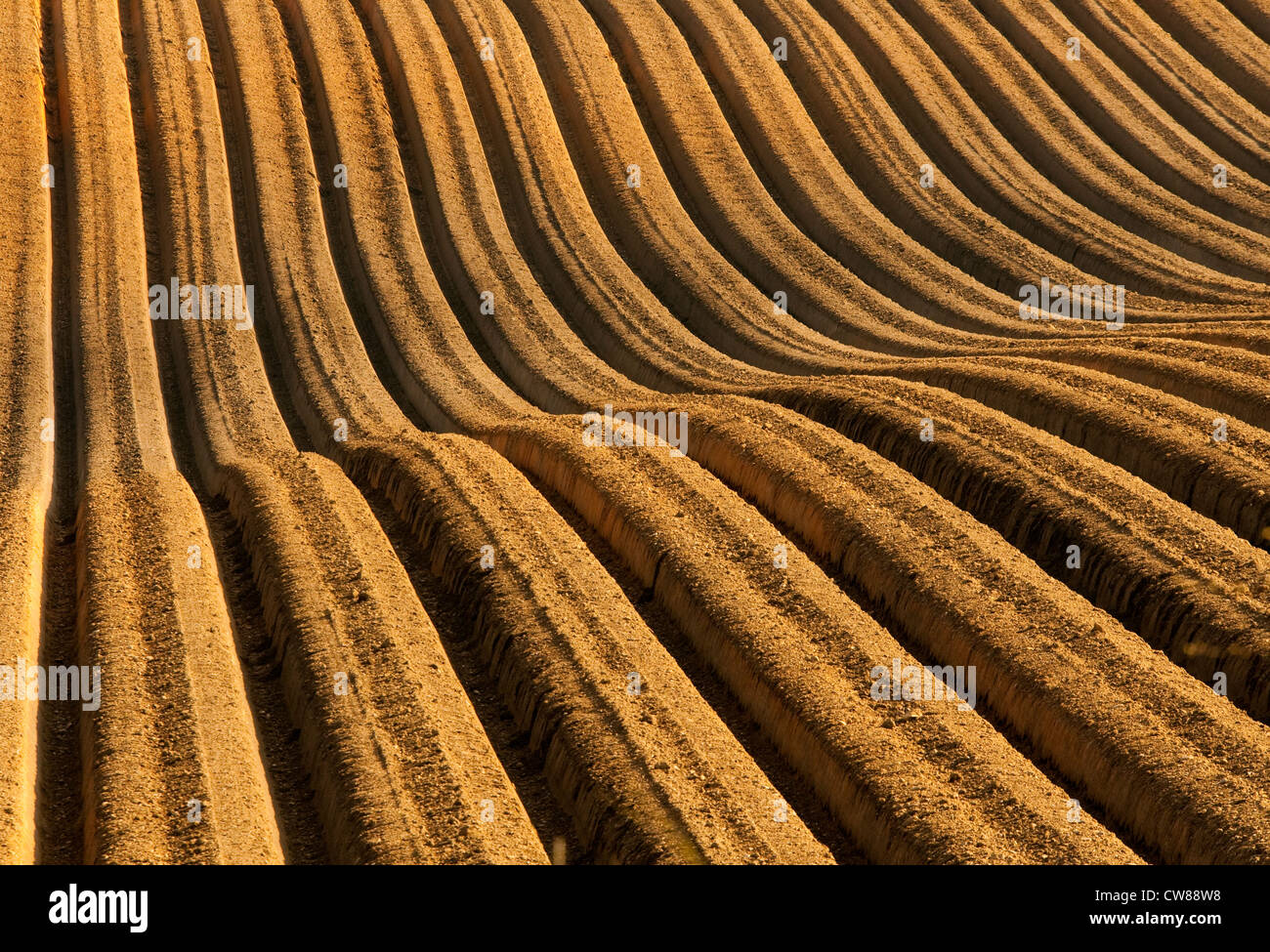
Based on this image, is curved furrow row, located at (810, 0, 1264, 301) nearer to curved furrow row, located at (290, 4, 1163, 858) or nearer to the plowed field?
the plowed field

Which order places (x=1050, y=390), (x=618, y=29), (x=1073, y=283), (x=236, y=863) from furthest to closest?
(x=618, y=29), (x=1073, y=283), (x=1050, y=390), (x=236, y=863)

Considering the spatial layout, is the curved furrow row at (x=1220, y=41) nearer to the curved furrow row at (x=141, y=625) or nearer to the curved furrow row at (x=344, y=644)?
the curved furrow row at (x=344, y=644)

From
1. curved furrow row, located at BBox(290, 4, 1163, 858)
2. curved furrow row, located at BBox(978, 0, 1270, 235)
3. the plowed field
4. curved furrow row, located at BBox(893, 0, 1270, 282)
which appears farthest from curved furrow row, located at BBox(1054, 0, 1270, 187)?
curved furrow row, located at BBox(290, 4, 1163, 858)

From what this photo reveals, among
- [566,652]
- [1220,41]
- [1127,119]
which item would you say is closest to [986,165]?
[1127,119]

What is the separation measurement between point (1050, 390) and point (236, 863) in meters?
13.4

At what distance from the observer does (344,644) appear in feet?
45.8

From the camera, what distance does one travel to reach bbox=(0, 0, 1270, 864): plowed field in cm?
1202

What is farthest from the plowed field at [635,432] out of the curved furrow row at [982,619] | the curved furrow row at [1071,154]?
the curved furrow row at [1071,154]

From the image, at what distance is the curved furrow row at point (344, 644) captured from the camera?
11.4m

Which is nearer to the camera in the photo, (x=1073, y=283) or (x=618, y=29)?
(x=1073, y=283)

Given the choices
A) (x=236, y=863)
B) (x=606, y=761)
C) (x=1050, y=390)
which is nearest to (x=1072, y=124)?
(x=1050, y=390)

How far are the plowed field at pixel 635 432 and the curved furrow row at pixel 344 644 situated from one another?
0.07 metres
